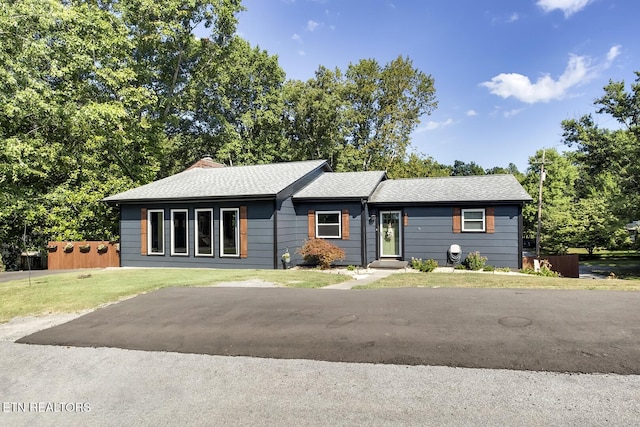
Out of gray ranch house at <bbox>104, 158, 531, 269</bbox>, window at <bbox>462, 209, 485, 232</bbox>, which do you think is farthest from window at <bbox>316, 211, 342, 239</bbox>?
window at <bbox>462, 209, 485, 232</bbox>

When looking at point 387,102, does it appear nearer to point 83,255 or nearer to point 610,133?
point 610,133

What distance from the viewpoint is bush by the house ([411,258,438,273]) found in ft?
47.6

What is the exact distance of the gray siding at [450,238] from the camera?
1475cm

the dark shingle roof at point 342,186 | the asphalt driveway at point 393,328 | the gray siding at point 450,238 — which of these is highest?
the dark shingle roof at point 342,186

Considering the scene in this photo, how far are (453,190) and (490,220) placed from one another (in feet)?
6.83

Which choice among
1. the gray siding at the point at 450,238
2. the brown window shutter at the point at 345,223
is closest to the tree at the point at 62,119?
the brown window shutter at the point at 345,223

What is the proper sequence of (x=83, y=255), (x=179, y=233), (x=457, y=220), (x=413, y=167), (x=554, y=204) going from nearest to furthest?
(x=457, y=220)
(x=179, y=233)
(x=83, y=255)
(x=554, y=204)
(x=413, y=167)

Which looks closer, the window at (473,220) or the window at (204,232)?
the window at (473,220)

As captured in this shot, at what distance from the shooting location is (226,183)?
17297mm

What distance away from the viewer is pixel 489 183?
1658 cm

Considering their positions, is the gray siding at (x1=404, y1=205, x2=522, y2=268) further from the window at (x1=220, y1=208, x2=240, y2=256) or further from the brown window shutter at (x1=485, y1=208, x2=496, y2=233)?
the window at (x1=220, y1=208, x2=240, y2=256)

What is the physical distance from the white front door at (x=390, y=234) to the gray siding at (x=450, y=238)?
1.27 feet

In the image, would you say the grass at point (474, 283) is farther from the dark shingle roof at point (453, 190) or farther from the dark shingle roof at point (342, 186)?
the dark shingle roof at point (342, 186)

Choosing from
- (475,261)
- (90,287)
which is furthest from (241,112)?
(90,287)
